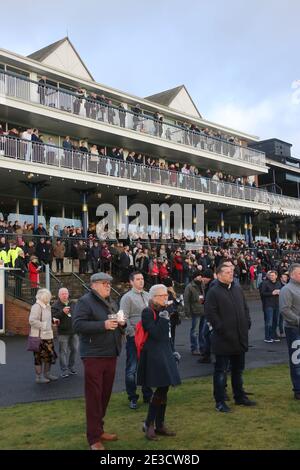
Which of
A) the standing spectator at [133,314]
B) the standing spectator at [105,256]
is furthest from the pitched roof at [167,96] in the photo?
the standing spectator at [133,314]

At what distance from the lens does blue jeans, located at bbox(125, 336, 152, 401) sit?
22.3ft

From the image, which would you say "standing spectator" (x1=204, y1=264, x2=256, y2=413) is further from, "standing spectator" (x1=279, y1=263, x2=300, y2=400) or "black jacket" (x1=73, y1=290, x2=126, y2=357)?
"black jacket" (x1=73, y1=290, x2=126, y2=357)

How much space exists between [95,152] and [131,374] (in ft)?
60.9

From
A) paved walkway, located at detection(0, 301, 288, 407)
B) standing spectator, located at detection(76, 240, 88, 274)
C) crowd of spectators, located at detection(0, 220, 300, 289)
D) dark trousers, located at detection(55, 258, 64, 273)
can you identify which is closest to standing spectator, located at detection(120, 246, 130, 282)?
crowd of spectators, located at detection(0, 220, 300, 289)

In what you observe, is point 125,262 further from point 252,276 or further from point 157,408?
point 157,408

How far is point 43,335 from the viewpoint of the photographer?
8.96 metres

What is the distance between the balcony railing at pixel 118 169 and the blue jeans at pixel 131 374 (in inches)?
601

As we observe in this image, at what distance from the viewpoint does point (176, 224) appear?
1268 inches

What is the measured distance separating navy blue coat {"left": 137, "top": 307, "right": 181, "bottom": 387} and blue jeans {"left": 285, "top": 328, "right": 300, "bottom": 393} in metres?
2.10

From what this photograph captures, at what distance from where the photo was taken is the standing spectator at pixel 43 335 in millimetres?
8859

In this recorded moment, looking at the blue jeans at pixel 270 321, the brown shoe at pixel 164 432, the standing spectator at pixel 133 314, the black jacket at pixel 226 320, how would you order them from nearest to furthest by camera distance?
1. the brown shoe at pixel 164 432
2. the black jacket at pixel 226 320
3. the standing spectator at pixel 133 314
4. the blue jeans at pixel 270 321

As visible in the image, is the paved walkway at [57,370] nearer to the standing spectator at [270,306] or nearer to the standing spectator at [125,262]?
the standing spectator at [270,306]

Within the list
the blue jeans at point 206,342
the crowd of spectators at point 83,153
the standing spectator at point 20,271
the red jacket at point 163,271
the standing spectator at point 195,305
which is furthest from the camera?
the crowd of spectators at point 83,153

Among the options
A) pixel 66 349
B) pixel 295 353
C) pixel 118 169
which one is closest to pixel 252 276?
pixel 118 169
